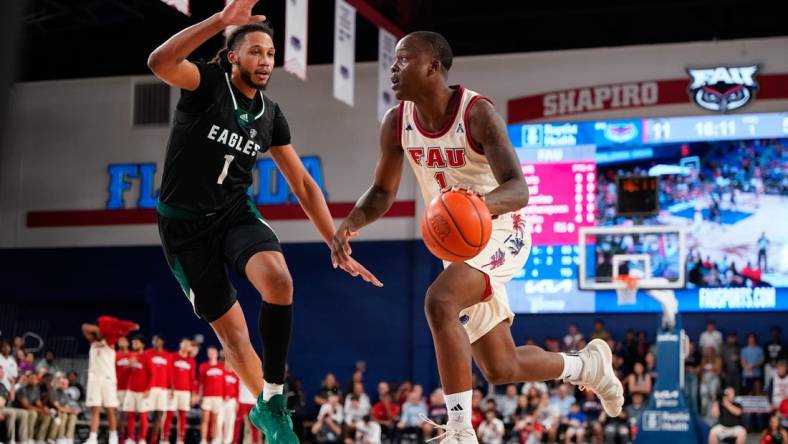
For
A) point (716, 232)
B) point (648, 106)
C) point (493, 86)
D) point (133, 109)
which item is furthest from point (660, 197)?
point (133, 109)

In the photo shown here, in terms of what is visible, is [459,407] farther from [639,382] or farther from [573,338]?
[573,338]

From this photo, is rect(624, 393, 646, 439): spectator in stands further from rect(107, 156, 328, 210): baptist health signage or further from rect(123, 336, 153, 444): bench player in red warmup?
rect(107, 156, 328, 210): baptist health signage

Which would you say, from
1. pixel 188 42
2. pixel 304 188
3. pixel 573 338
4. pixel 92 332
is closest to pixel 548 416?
pixel 573 338

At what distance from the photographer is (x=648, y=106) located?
1928cm

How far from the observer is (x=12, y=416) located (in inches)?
602

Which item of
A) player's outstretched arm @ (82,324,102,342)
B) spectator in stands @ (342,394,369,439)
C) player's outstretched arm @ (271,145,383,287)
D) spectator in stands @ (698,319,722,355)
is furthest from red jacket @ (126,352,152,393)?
player's outstretched arm @ (271,145,383,287)

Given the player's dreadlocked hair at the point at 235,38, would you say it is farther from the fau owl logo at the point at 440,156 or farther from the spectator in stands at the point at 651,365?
the spectator in stands at the point at 651,365

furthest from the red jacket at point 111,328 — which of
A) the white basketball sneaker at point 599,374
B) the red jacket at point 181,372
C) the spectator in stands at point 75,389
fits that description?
the white basketball sneaker at point 599,374

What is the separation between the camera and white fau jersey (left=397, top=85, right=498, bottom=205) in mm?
5145

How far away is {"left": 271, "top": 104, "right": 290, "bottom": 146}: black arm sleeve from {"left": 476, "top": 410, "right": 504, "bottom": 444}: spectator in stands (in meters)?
11.5

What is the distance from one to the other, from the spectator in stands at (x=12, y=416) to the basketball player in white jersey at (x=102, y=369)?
3.10ft

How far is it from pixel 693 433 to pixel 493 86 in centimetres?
812

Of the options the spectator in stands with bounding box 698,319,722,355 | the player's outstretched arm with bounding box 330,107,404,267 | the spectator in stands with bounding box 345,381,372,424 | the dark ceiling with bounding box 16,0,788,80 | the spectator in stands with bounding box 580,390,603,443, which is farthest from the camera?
the dark ceiling with bounding box 16,0,788,80

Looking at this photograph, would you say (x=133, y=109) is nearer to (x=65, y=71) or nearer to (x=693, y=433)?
(x=65, y=71)
